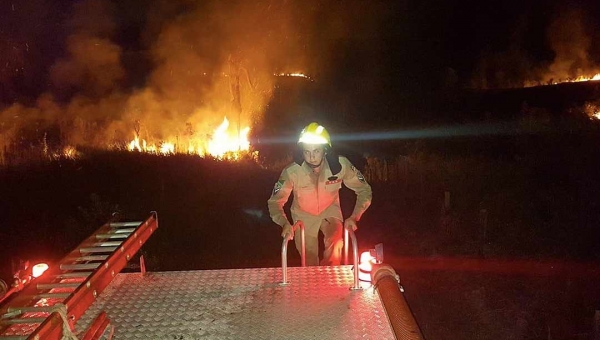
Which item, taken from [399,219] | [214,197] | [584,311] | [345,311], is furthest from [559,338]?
[214,197]

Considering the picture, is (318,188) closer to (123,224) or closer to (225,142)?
(123,224)

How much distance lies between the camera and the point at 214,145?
13.3m

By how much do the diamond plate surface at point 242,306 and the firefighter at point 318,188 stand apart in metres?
1.29

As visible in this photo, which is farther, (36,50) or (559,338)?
(36,50)

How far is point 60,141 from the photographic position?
13867 mm

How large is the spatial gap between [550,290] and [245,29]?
1072cm

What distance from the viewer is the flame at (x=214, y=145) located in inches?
504

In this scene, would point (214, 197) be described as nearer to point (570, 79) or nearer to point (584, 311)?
point (584, 311)

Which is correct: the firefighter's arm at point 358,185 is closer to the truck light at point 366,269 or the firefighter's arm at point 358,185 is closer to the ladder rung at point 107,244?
the truck light at point 366,269

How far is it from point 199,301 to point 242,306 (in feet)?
0.88

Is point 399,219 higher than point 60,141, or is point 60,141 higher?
point 60,141

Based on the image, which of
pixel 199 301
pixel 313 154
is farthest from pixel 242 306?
pixel 313 154

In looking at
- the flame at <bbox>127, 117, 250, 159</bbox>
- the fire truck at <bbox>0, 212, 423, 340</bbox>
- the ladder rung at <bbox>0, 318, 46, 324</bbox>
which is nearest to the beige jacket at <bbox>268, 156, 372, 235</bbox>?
the fire truck at <bbox>0, 212, 423, 340</bbox>

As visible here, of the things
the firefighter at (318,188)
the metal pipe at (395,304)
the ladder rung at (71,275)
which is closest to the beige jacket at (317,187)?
the firefighter at (318,188)
